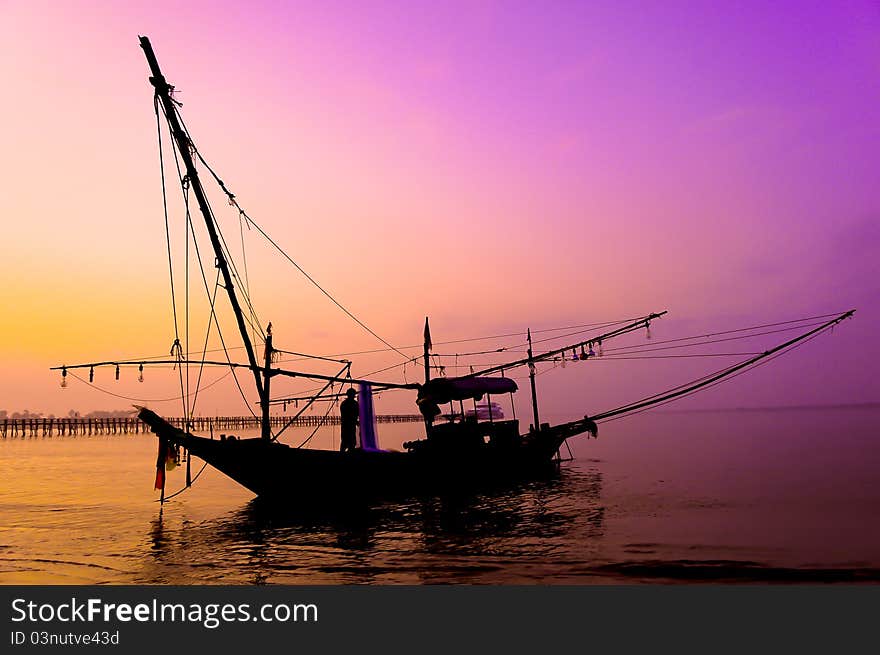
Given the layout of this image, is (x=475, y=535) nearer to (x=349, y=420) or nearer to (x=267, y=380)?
(x=349, y=420)

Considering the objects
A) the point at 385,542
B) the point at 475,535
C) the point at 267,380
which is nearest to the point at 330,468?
the point at 267,380

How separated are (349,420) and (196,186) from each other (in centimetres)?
993

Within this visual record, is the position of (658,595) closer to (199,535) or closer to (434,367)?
(199,535)

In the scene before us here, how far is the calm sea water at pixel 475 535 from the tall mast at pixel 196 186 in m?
5.46

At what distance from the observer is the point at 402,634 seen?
810 cm

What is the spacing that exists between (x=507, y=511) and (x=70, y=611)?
1537cm

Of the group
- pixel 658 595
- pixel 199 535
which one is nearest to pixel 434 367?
pixel 199 535

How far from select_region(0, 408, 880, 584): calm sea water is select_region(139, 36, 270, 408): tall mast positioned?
546cm

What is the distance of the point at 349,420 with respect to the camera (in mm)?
24094

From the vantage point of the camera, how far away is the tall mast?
18.6 m
